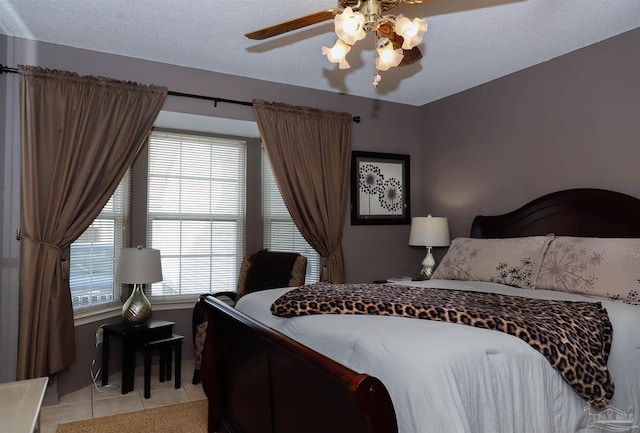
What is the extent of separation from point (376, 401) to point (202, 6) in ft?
8.19

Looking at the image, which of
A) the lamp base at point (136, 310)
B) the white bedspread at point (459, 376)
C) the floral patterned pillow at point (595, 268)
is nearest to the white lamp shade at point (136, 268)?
the lamp base at point (136, 310)

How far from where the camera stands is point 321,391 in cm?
165

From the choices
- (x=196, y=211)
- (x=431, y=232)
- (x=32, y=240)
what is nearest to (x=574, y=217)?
(x=431, y=232)

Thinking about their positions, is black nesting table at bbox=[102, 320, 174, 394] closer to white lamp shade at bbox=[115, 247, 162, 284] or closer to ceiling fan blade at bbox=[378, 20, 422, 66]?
white lamp shade at bbox=[115, 247, 162, 284]

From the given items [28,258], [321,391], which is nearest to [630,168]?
[321,391]

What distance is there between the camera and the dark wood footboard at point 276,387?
50.1 inches

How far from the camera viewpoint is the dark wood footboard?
1271 millimetres

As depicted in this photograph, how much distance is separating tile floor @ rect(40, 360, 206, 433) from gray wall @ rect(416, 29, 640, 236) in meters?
2.87

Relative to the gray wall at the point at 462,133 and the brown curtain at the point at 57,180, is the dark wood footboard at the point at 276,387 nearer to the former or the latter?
the brown curtain at the point at 57,180

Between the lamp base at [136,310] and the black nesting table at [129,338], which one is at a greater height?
the lamp base at [136,310]

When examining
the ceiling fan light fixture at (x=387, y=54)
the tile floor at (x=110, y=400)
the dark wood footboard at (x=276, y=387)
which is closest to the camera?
the dark wood footboard at (x=276, y=387)

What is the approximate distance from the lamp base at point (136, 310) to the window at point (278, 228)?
139 cm

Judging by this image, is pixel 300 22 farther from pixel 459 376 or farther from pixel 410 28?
pixel 459 376

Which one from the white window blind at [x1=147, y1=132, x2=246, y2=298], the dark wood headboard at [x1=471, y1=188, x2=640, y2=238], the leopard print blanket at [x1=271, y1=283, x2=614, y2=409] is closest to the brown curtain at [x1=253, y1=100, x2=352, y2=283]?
the white window blind at [x1=147, y1=132, x2=246, y2=298]
